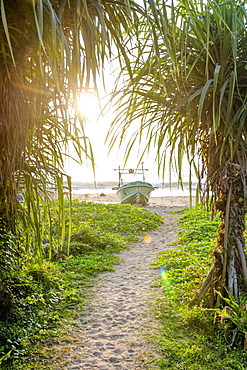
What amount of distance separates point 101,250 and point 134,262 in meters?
0.89

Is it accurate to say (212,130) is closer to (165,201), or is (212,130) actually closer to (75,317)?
(75,317)

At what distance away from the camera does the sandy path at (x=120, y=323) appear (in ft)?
8.34

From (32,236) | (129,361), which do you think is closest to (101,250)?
(32,236)

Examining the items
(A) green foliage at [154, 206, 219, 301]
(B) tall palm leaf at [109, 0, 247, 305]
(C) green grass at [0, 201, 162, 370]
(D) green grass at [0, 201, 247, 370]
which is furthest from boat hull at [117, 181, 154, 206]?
(B) tall palm leaf at [109, 0, 247, 305]

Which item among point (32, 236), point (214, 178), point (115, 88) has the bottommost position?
point (32, 236)

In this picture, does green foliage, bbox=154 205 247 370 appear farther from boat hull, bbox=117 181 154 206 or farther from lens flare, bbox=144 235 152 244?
boat hull, bbox=117 181 154 206

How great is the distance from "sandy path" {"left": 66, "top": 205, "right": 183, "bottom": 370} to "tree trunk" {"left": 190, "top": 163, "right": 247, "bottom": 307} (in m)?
0.79

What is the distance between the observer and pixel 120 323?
3.23 m

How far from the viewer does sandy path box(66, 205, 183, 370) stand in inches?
100

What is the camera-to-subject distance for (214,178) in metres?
2.82

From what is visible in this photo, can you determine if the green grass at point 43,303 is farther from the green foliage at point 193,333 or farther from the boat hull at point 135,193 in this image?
the boat hull at point 135,193

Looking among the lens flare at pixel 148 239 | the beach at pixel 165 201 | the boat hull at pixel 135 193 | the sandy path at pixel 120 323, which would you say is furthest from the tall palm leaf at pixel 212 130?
the boat hull at pixel 135 193

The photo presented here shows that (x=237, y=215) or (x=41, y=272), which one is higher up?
(x=237, y=215)

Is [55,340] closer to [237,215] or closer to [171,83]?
[237,215]
